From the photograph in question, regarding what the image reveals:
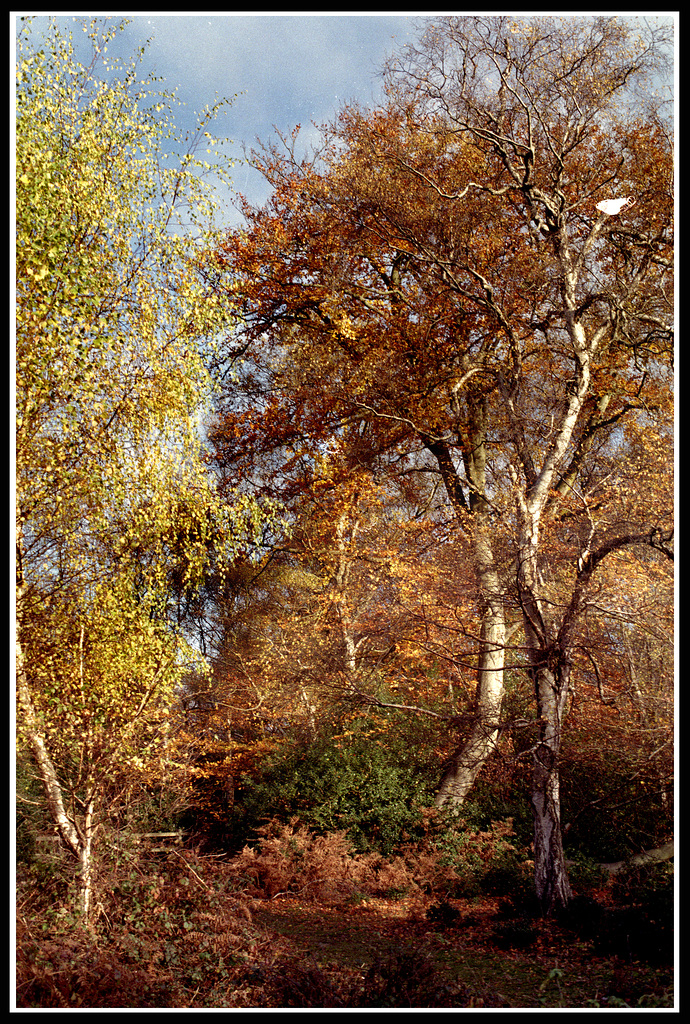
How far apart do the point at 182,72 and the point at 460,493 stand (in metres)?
5.09

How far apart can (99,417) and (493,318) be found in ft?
15.6

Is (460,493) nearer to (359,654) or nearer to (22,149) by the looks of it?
(359,654)

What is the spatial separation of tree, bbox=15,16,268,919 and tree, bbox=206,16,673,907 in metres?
1.41

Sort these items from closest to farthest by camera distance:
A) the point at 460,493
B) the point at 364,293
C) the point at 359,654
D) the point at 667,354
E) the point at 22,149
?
the point at 22,149 < the point at 667,354 < the point at 359,654 < the point at 460,493 < the point at 364,293

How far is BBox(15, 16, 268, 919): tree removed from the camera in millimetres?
5188

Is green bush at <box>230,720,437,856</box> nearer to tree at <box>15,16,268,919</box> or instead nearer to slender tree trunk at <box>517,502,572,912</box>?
slender tree trunk at <box>517,502,572,912</box>

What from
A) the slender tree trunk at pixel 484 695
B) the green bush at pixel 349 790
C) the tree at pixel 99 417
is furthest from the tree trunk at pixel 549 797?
the tree at pixel 99 417

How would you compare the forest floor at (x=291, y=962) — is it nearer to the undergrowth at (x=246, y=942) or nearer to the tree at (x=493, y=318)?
the undergrowth at (x=246, y=942)

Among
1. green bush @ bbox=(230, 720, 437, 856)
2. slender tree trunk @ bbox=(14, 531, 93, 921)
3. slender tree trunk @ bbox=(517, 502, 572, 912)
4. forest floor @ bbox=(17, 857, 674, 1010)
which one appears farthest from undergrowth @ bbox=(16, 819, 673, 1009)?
green bush @ bbox=(230, 720, 437, 856)

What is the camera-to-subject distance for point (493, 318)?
7.96 meters

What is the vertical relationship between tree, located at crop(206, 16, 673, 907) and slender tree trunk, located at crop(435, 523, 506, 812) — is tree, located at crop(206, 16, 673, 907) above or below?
above

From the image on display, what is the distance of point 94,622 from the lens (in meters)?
5.81

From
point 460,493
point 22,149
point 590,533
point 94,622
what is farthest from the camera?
point 460,493

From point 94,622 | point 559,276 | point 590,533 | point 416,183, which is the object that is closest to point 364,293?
point 416,183
